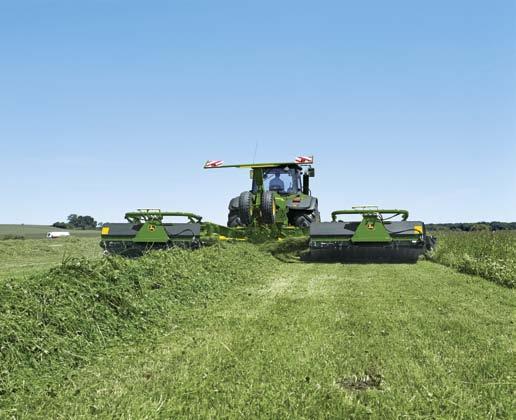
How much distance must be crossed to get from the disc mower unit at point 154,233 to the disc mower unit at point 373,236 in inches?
101

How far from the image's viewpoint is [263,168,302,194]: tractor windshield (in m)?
15.4

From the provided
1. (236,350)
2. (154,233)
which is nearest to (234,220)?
(154,233)

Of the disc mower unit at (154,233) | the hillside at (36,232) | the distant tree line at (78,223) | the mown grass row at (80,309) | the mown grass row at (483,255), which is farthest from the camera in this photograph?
the distant tree line at (78,223)

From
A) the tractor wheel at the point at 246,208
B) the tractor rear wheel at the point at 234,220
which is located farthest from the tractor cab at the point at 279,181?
the tractor wheel at the point at 246,208

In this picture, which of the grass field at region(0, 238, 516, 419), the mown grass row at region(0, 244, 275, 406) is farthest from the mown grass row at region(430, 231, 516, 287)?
the mown grass row at region(0, 244, 275, 406)

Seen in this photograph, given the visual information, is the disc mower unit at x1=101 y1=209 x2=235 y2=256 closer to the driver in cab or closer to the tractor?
the tractor

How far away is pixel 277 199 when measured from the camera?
47.2ft

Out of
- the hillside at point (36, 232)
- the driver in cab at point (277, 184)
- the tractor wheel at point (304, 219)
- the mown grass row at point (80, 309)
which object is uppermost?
the driver in cab at point (277, 184)

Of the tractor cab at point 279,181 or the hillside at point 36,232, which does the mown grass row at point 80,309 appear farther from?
the hillside at point 36,232

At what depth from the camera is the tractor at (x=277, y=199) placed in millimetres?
13734

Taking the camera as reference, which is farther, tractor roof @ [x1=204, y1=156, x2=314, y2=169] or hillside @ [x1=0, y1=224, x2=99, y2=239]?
hillside @ [x1=0, y1=224, x2=99, y2=239]

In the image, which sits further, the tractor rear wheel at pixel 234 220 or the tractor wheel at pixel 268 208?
the tractor rear wheel at pixel 234 220

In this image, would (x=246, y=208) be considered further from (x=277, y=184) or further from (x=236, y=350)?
(x=236, y=350)

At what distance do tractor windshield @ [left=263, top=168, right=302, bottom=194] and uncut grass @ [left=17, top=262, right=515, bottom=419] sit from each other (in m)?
9.31
